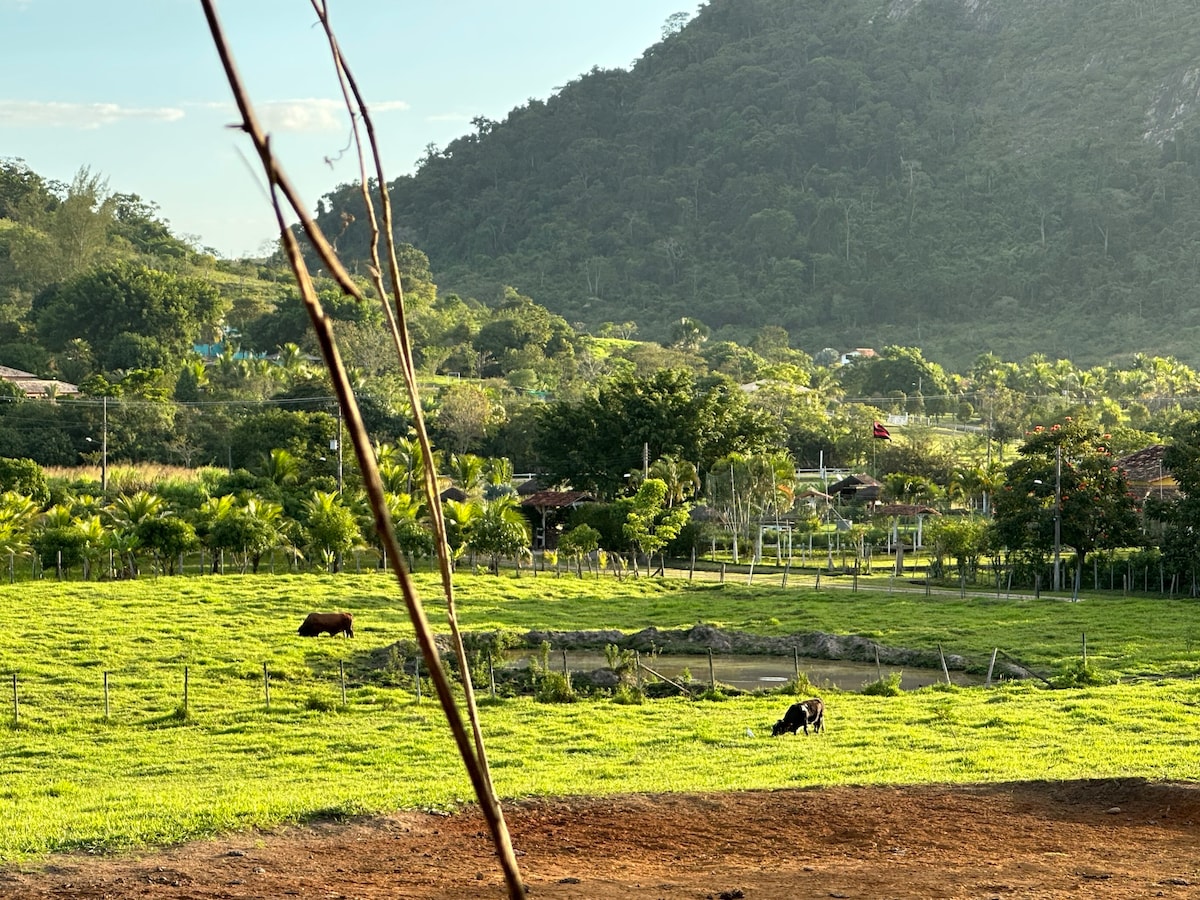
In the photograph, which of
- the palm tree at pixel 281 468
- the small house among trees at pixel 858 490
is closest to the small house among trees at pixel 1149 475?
the small house among trees at pixel 858 490

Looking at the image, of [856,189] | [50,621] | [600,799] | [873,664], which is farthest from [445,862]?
[856,189]

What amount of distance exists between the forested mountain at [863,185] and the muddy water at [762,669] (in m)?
97.4

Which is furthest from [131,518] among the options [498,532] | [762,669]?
[762,669]

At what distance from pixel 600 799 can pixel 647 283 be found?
444 ft

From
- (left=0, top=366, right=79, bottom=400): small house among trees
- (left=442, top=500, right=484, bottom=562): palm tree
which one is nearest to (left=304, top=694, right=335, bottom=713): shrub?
(left=442, top=500, right=484, bottom=562): palm tree

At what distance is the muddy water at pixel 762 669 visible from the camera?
22828 mm

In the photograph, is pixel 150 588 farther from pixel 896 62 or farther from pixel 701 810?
pixel 896 62

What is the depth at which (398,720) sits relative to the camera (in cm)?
A: 1734

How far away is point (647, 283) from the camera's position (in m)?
145

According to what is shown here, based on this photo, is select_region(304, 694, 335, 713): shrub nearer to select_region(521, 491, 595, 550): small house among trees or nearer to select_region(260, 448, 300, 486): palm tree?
select_region(260, 448, 300, 486): palm tree

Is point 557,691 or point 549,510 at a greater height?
point 549,510

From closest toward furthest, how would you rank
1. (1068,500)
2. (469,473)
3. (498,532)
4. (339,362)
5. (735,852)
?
(339,362), (735,852), (1068,500), (498,532), (469,473)

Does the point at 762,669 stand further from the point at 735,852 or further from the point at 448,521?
the point at 735,852

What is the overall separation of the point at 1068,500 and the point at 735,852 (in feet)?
95.9
